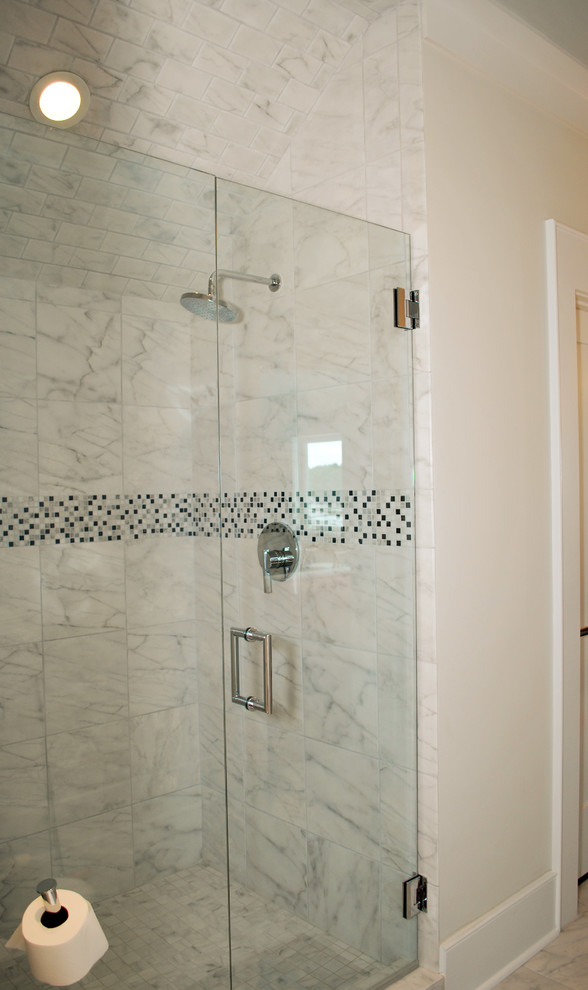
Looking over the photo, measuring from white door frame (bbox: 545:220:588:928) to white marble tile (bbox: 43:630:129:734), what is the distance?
1387 millimetres

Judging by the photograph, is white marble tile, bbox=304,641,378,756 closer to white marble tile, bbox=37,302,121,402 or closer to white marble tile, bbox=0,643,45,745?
white marble tile, bbox=0,643,45,745

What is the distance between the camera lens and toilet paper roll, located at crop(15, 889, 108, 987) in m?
1.31

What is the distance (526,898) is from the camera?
6.90 feet

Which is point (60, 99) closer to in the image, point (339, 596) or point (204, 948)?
point (339, 596)

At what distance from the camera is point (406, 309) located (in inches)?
74.3

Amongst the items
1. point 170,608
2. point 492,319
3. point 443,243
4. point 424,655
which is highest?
point 443,243

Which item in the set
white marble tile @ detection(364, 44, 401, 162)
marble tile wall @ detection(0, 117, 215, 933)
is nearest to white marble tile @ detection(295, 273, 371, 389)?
marble tile wall @ detection(0, 117, 215, 933)

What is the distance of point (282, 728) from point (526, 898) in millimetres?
995

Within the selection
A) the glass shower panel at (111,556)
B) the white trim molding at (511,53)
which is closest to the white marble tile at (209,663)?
the glass shower panel at (111,556)

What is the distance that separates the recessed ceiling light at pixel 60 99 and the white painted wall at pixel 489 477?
0.87 m

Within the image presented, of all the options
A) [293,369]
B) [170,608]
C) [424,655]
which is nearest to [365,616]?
[424,655]

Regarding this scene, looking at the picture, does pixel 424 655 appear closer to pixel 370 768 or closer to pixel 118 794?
pixel 370 768

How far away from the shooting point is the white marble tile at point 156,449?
5.05 ft

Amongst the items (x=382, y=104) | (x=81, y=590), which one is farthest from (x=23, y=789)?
(x=382, y=104)
